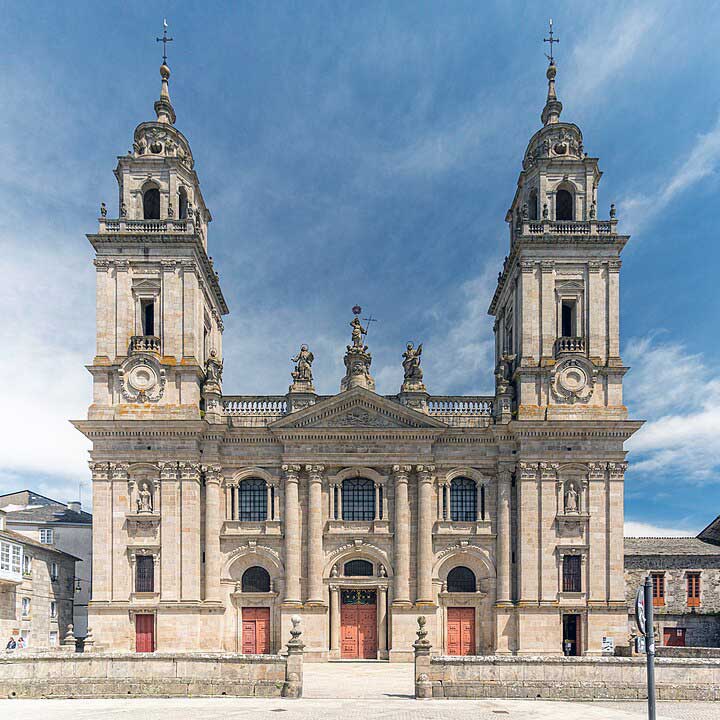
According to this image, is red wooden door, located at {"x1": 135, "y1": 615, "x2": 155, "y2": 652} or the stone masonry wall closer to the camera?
the stone masonry wall

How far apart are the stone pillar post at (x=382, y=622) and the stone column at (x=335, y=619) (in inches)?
92.2

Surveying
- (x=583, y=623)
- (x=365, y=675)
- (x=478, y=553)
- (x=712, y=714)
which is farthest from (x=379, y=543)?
(x=712, y=714)

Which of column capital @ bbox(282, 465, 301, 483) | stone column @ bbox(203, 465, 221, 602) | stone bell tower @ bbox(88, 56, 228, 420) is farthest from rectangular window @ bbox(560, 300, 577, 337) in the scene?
stone column @ bbox(203, 465, 221, 602)

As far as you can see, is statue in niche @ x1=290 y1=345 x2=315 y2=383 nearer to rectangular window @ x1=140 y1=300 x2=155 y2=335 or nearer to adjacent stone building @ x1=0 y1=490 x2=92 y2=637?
rectangular window @ x1=140 y1=300 x2=155 y2=335

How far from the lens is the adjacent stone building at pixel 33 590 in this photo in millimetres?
48156

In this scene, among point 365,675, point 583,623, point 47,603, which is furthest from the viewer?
point 47,603

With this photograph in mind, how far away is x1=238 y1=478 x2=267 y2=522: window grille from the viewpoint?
47875 millimetres

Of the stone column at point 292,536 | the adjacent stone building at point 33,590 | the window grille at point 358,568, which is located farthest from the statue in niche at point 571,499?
the adjacent stone building at point 33,590

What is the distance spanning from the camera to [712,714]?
28.0 meters

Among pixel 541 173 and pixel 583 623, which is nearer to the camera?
pixel 583 623

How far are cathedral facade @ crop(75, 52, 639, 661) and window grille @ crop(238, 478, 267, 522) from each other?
12 centimetres

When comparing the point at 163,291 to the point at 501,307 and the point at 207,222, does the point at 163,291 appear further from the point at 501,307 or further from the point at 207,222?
the point at 501,307

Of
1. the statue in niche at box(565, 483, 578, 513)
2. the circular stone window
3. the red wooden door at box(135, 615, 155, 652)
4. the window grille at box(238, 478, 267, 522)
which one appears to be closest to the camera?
the red wooden door at box(135, 615, 155, 652)

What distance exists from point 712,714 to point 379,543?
22139 mm
